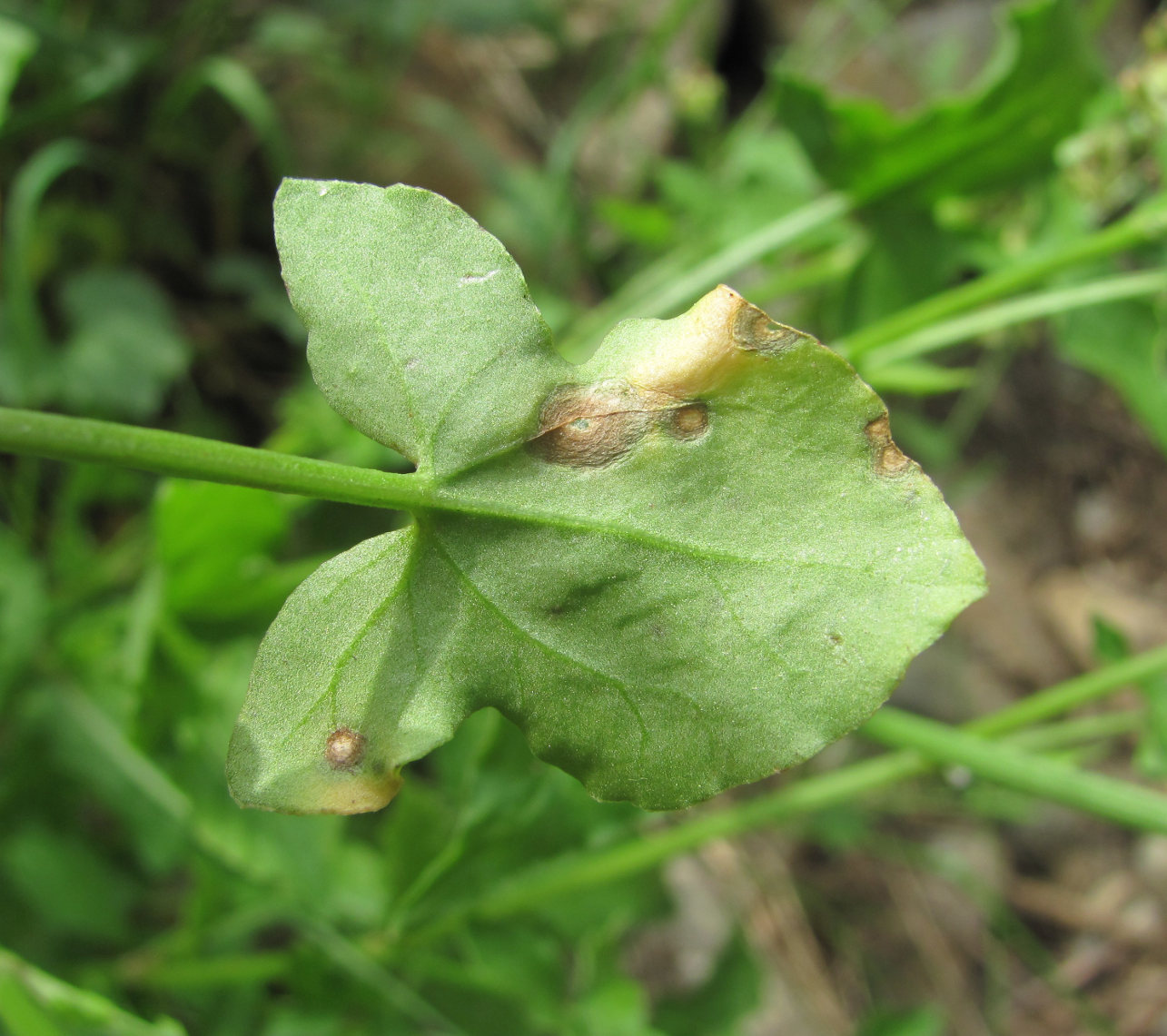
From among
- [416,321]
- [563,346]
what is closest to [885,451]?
[416,321]

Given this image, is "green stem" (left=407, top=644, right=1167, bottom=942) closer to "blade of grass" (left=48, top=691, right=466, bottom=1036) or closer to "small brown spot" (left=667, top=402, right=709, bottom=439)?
"blade of grass" (left=48, top=691, right=466, bottom=1036)

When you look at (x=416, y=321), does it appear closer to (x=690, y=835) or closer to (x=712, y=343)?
(x=712, y=343)

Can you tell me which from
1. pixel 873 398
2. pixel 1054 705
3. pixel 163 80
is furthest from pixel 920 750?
pixel 163 80

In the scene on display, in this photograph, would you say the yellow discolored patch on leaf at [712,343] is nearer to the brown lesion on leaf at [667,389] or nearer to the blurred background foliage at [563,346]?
the brown lesion on leaf at [667,389]

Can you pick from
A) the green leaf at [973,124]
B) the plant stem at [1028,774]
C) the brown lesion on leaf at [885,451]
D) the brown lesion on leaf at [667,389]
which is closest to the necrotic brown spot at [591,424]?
the brown lesion on leaf at [667,389]

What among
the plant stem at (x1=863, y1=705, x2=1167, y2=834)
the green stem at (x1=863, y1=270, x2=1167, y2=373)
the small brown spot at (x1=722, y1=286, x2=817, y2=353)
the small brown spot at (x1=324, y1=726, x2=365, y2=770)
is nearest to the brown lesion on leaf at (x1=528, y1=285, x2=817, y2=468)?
the small brown spot at (x1=722, y1=286, x2=817, y2=353)
